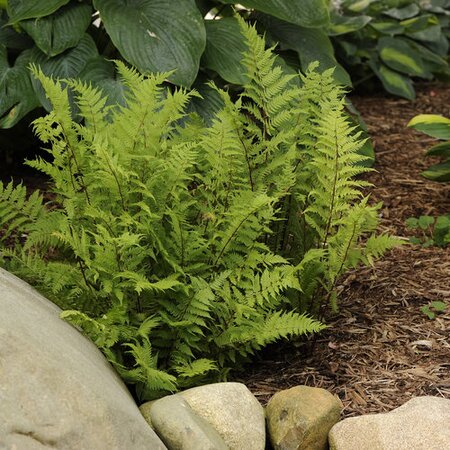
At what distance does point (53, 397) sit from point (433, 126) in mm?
2871

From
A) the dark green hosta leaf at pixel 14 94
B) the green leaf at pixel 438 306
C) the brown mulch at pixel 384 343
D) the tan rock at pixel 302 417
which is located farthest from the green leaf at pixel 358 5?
the tan rock at pixel 302 417

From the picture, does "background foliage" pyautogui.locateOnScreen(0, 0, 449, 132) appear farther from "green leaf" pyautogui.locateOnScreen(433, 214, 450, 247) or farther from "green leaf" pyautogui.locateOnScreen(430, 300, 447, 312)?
"green leaf" pyautogui.locateOnScreen(430, 300, 447, 312)

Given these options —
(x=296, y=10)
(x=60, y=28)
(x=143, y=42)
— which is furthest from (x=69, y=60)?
(x=296, y=10)

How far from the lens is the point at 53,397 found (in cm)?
238

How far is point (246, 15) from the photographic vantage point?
208 inches

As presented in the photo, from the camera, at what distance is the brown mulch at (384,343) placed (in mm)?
3311

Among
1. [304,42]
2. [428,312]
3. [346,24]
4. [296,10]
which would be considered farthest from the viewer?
[346,24]

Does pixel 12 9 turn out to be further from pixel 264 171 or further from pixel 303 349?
pixel 303 349

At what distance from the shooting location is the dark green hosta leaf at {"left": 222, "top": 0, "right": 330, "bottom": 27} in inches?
187

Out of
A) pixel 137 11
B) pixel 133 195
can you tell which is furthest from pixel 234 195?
pixel 137 11

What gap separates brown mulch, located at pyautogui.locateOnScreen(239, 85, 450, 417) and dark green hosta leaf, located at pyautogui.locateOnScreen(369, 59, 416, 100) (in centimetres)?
179

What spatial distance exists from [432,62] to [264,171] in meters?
3.66

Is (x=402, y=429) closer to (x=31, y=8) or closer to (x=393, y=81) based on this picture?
(x=31, y=8)

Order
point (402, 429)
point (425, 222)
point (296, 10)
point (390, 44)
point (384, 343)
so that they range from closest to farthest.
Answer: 1. point (402, 429)
2. point (384, 343)
3. point (425, 222)
4. point (296, 10)
5. point (390, 44)
